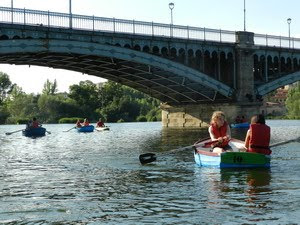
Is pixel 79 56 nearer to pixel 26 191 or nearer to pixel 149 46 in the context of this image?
pixel 149 46

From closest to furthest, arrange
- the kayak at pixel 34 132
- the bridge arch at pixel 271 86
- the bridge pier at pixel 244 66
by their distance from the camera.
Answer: the kayak at pixel 34 132 → the bridge pier at pixel 244 66 → the bridge arch at pixel 271 86

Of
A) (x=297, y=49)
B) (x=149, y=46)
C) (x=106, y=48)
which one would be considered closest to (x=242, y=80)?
(x=297, y=49)

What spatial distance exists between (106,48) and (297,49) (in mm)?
31327

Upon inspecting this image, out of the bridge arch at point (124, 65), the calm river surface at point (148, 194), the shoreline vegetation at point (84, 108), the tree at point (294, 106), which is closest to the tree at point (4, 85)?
the shoreline vegetation at point (84, 108)

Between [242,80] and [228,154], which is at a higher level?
[242,80]

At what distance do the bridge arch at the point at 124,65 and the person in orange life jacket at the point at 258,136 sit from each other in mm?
27356

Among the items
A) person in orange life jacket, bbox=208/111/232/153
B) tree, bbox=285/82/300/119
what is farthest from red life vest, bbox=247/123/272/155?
tree, bbox=285/82/300/119

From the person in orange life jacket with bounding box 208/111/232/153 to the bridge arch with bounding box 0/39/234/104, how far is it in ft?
84.3

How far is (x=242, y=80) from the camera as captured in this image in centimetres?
6631

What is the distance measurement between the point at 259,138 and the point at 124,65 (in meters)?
36.4

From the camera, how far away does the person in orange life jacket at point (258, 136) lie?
788 inches

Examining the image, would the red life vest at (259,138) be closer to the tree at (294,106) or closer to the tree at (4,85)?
the tree at (294,106)

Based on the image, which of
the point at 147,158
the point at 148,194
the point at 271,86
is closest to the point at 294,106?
the point at 271,86

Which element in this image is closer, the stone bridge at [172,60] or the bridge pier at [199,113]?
the stone bridge at [172,60]
